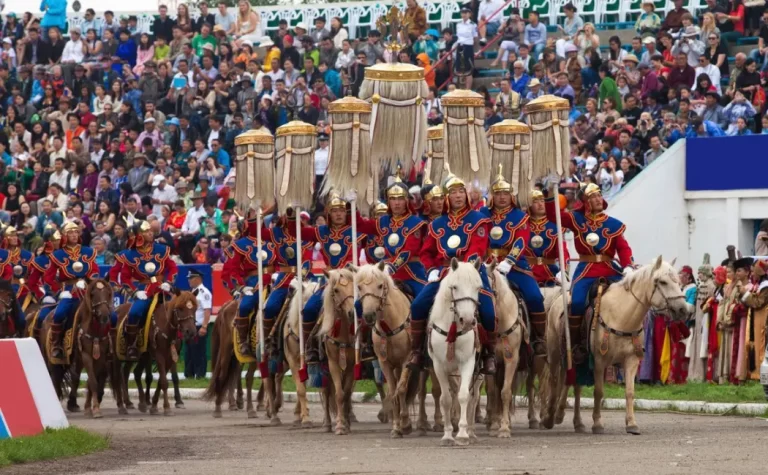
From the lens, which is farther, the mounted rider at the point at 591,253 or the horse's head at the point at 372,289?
the mounted rider at the point at 591,253

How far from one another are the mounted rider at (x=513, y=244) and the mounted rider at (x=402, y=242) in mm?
763

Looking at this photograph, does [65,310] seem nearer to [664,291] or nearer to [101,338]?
[101,338]

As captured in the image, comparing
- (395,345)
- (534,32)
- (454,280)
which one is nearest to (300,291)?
(395,345)

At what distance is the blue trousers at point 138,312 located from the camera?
73.8ft

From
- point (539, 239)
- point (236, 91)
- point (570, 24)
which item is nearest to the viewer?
point (539, 239)

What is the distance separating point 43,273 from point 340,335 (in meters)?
6.28

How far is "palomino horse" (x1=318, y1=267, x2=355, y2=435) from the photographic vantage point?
1808 centimetres

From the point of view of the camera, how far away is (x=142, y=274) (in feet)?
74.1

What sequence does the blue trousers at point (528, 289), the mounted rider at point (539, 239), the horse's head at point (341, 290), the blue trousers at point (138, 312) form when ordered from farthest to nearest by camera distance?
1. the blue trousers at point (138, 312)
2. the mounted rider at point (539, 239)
3. the horse's head at point (341, 290)
4. the blue trousers at point (528, 289)

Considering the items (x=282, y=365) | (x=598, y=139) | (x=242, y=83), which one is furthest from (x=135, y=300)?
(x=242, y=83)

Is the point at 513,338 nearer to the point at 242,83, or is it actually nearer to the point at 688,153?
the point at 688,153

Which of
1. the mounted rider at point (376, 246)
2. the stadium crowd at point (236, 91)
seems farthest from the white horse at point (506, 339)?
the stadium crowd at point (236, 91)

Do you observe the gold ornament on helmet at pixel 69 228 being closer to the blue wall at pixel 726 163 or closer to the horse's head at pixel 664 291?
the horse's head at pixel 664 291

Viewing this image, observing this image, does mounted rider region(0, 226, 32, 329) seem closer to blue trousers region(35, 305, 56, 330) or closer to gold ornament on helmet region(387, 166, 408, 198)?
blue trousers region(35, 305, 56, 330)
